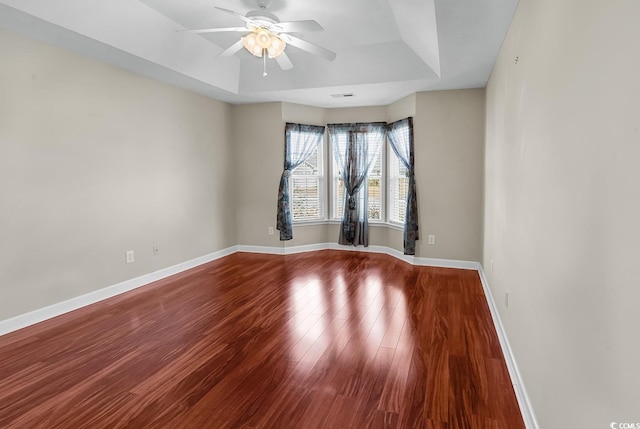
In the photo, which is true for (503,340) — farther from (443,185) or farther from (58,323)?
(58,323)

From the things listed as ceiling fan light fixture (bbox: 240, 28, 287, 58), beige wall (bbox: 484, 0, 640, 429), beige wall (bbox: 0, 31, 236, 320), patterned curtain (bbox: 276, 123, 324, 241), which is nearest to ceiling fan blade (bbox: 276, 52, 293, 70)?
ceiling fan light fixture (bbox: 240, 28, 287, 58)

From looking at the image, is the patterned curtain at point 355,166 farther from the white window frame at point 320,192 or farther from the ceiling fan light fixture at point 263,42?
A: the ceiling fan light fixture at point 263,42

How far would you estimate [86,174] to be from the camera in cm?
376

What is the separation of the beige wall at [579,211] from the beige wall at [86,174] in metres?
3.83

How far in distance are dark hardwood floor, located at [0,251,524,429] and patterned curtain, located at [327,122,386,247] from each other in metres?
1.99

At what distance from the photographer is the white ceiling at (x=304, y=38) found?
2.95m

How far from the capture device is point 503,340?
281cm

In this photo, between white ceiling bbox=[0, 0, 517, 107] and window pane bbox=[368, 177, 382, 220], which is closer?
white ceiling bbox=[0, 0, 517, 107]

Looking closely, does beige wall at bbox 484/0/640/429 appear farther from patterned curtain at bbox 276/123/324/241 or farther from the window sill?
patterned curtain at bbox 276/123/324/241

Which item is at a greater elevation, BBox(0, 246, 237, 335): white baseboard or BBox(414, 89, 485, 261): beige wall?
BBox(414, 89, 485, 261): beige wall

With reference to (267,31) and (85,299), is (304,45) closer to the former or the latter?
(267,31)

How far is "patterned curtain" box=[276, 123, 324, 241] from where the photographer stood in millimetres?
6055

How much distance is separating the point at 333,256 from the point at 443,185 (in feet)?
6.54

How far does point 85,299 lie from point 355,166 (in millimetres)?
4100
